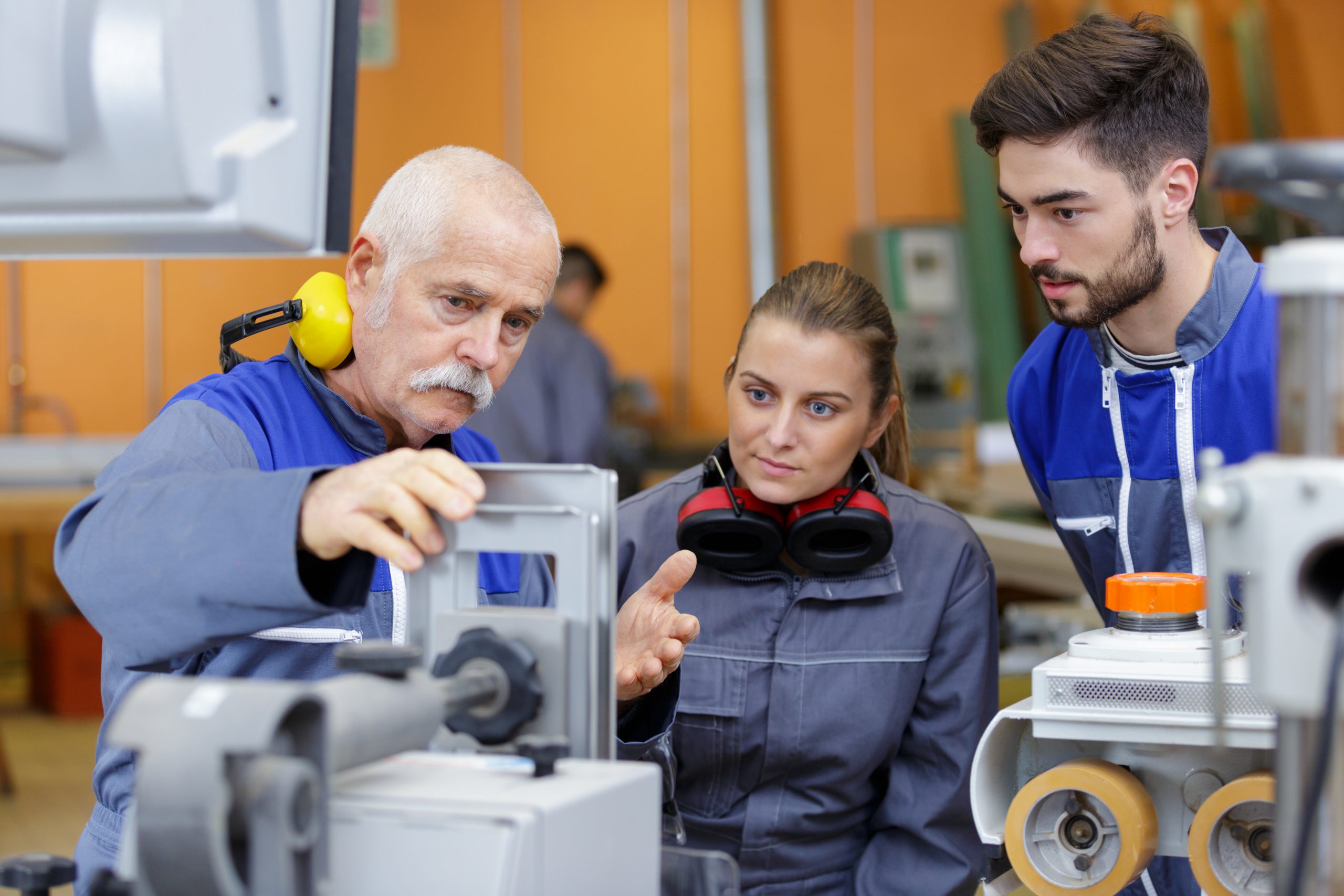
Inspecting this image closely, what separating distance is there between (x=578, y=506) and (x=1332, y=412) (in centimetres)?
50

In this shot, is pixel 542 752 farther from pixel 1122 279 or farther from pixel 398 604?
pixel 1122 279

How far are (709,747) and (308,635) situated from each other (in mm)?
587

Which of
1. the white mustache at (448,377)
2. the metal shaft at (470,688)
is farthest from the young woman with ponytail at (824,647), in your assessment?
the metal shaft at (470,688)

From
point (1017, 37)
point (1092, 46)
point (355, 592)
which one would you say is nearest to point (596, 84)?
point (1017, 37)

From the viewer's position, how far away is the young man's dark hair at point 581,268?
4.99m

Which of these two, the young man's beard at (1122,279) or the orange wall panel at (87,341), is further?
the orange wall panel at (87,341)

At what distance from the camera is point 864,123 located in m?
5.91

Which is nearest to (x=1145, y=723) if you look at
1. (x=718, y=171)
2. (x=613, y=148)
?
(x=718, y=171)

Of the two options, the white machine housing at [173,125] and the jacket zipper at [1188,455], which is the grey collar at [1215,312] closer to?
the jacket zipper at [1188,455]

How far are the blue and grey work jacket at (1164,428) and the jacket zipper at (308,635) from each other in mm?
910

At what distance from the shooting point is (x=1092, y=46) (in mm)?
1558

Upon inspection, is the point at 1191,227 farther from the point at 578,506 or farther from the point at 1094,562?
the point at 578,506

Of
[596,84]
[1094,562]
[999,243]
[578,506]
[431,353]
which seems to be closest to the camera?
[578,506]

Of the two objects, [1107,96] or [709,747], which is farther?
[709,747]
